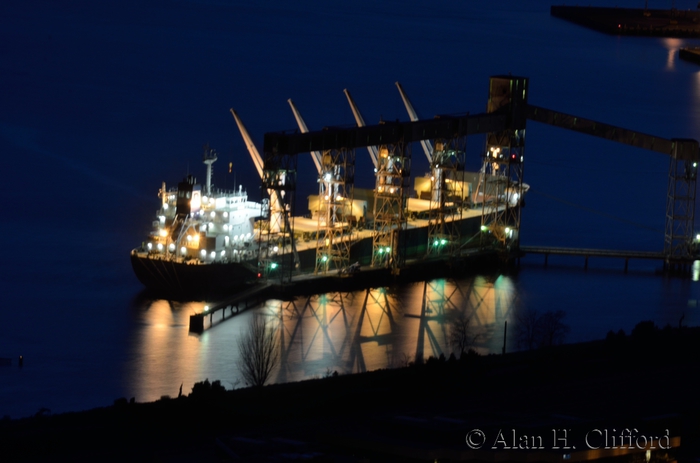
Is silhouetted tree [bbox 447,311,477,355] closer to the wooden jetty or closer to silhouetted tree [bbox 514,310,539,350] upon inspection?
silhouetted tree [bbox 514,310,539,350]

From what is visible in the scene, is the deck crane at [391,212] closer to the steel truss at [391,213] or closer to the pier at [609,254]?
the steel truss at [391,213]

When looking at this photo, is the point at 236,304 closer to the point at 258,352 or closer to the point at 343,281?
the point at 343,281

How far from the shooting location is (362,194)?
45.5 metres

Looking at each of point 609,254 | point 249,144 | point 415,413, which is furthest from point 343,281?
point 415,413

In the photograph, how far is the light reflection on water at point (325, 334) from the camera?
32188 millimetres

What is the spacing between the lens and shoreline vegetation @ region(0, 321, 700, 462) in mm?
23797

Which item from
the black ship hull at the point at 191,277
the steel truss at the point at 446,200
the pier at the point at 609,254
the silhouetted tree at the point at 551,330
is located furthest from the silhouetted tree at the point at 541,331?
the pier at the point at 609,254

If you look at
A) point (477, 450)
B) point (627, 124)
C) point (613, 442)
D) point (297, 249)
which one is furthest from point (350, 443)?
point (627, 124)

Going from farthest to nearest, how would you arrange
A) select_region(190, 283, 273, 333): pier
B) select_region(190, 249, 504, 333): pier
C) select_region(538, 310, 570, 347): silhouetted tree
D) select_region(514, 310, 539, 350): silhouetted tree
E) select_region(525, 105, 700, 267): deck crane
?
1. select_region(525, 105, 700, 267): deck crane
2. select_region(190, 249, 504, 333): pier
3. select_region(514, 310, 539, 350): silhouetted tree
4. select_region(190, 283, 273, 333): pier
5. select_region(538, 310, 570, 347): silhouetted tree

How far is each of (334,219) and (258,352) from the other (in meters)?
11.3

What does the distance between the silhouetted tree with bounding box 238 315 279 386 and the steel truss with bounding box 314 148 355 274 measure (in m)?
4.67

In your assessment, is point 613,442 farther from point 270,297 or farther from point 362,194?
point 362,194

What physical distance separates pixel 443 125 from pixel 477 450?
20.7 metres

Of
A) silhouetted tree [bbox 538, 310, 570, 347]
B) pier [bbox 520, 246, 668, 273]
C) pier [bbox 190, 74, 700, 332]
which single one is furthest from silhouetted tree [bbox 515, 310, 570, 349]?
pier [bbox 520, 246, 668, 273]
